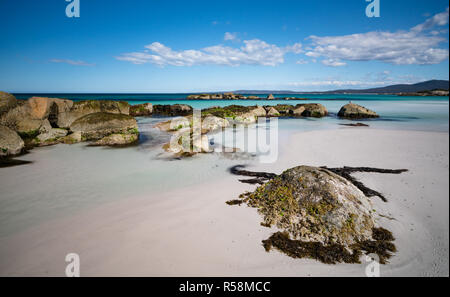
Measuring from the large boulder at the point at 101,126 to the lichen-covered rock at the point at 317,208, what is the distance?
13.7 metres

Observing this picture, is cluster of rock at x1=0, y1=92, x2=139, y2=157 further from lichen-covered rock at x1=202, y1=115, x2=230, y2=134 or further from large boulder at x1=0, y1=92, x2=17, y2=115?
lichen-covered rock at x1=202, y1=115, x2=230, y2=134

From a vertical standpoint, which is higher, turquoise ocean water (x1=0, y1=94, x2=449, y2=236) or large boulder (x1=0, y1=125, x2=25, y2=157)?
large boulder (x1=0, y1=125, x2=25, y2=157)

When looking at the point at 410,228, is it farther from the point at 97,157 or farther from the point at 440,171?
the point at 97,157

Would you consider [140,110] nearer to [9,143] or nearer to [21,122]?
[21,122]

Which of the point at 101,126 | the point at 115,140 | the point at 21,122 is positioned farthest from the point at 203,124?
the point at 21,122

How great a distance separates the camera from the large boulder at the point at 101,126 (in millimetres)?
15547

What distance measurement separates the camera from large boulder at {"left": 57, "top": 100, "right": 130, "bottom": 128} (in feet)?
56.5

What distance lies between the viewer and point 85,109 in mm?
19125

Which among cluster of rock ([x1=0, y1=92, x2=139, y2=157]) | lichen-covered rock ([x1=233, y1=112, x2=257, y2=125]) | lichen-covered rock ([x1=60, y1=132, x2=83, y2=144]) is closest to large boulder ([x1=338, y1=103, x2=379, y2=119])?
lichen-covered rock ([x1=233, y1=112, x2=257, y2=125])

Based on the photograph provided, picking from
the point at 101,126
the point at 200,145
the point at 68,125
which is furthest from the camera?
the point at 68,125

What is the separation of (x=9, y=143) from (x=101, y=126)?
17.4 ft

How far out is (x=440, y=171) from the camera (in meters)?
7.88

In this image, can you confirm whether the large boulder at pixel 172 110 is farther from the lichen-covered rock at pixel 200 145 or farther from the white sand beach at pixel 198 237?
the white sand beach at pixel 198 237

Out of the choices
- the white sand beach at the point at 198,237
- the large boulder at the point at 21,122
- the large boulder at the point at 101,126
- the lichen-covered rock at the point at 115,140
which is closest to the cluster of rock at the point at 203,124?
the lichen-covered rock at the point at 115,140
